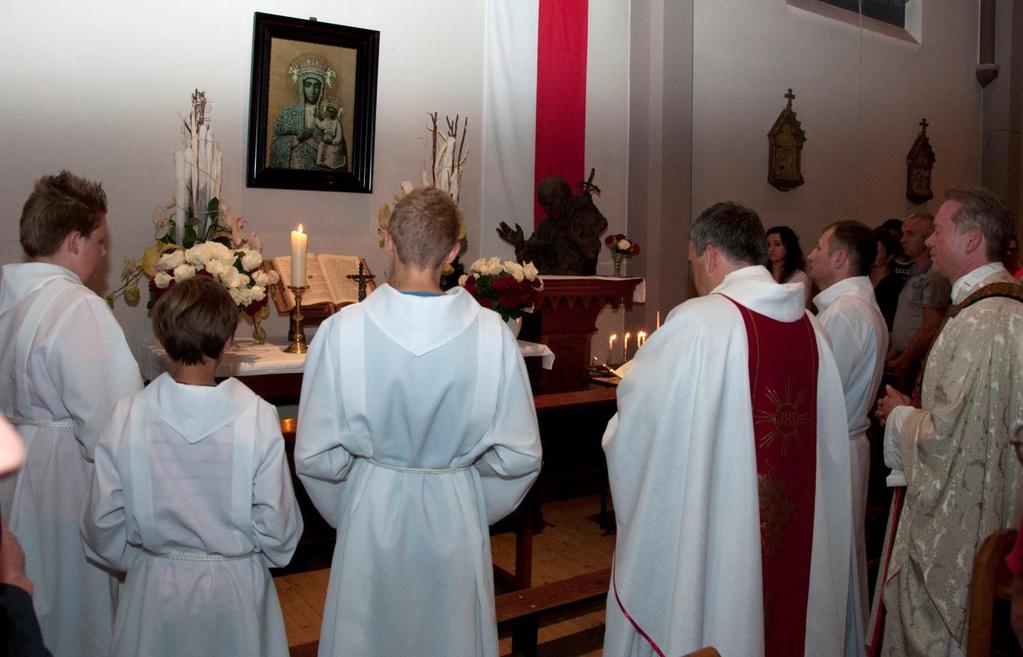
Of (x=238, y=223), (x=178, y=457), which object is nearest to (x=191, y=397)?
(x=178, y=457)

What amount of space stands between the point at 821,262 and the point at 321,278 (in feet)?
9.68

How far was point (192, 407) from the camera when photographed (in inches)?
88.7

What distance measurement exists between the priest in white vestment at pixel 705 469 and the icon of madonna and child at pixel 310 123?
3.56m

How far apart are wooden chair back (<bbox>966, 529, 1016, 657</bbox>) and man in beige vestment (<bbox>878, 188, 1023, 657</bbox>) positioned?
2.82 feet

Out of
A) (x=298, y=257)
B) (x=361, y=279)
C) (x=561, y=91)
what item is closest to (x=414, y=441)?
(x=298, y=257)

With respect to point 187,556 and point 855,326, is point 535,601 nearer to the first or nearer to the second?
point 187,556

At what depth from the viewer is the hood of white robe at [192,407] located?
7.38ft

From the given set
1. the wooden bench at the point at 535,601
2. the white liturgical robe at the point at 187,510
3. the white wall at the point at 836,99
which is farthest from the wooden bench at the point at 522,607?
the white wall at the point at 836,99

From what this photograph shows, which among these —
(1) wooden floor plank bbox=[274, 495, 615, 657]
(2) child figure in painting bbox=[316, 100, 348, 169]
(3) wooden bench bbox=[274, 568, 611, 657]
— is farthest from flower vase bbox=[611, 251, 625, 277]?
(3) wooden bench bbox=[274, 568, 611, 657]

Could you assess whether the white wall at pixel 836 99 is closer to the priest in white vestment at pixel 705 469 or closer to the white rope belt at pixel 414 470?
the priest in white vestment at pixel 705 469

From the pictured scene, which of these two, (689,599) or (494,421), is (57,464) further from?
(689,599)

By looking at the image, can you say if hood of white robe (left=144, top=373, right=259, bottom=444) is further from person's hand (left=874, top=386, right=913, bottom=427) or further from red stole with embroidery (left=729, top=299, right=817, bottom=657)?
person's hand (left=874, top=386, right=913, bottom=427)

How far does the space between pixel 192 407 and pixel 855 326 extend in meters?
2.67

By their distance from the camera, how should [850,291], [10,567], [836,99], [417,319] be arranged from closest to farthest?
1. [10,567]
2. [417,319]
3. [850,291]
4. [836,99]
